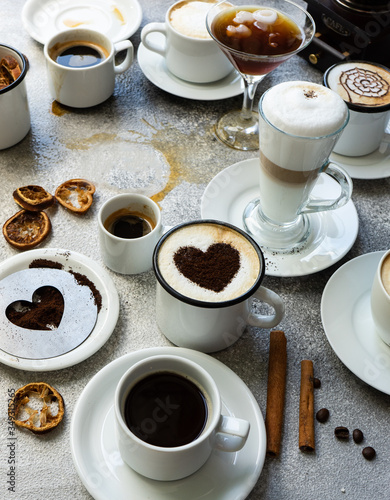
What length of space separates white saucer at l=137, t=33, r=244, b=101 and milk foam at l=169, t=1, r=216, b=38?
13 cm

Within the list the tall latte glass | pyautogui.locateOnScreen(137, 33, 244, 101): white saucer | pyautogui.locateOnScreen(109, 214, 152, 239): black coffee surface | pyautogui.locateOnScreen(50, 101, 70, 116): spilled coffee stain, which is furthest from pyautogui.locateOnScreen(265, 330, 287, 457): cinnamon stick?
pyautogui.locateOnScreen(50, 101, 70, 116): spilled coffee stain

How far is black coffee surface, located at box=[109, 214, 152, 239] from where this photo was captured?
124 centimetres

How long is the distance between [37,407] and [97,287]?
0.89 feet

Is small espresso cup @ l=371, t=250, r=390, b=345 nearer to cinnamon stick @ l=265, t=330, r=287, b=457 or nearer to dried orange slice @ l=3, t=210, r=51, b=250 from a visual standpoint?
cinnamon stick @ l=265, t=330, r=287, b=457

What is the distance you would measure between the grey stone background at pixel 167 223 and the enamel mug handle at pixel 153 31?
0.34ft

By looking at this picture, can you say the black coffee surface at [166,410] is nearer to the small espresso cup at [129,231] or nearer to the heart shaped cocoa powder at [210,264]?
the heart shaped cocoa powder at [210,264]

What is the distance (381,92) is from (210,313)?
78 centimetres

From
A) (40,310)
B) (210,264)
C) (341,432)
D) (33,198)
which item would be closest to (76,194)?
(33,198)

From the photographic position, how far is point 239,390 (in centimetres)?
104


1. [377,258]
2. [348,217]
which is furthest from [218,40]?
[377,258]

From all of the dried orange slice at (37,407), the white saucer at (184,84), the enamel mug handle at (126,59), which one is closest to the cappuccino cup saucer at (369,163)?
the white saucer at (184,84)

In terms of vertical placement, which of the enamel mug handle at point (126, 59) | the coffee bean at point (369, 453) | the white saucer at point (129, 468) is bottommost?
the coffee bean at point (369, 453)

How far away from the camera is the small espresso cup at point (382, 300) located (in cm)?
106

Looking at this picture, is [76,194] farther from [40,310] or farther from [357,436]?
[357,436]
